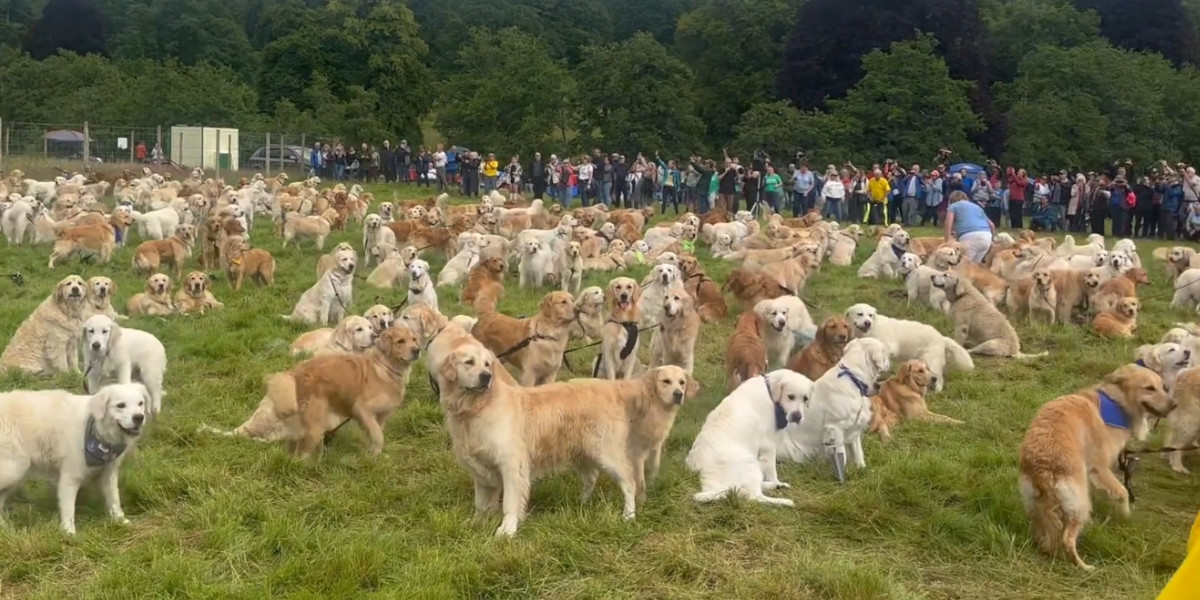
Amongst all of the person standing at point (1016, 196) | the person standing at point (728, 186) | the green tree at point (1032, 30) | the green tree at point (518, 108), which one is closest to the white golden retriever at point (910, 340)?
the person standing at point (728, 186)

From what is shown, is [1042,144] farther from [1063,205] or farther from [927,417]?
[927,417]

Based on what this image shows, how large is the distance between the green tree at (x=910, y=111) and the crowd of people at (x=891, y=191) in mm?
7100

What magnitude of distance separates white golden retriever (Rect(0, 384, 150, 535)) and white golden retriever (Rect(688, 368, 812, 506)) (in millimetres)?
3243

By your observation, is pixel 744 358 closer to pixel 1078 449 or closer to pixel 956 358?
pixel 956 358

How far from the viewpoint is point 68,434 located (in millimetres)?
5473

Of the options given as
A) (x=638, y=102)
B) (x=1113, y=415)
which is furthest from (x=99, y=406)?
(x=638, y=102)

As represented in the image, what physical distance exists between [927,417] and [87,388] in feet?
22.0

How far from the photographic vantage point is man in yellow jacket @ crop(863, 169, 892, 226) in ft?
86.7

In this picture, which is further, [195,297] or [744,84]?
[744,84]

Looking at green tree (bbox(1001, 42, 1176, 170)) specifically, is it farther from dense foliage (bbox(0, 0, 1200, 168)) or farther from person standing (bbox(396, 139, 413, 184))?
person standing (bbox(396, 139, 413, 184))

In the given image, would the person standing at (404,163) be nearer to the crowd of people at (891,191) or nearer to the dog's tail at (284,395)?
the crowd of people at (891,191)

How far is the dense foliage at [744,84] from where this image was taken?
38125 mm

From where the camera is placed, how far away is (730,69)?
57594 millimetres

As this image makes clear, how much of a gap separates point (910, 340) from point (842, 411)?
10.7 feet
